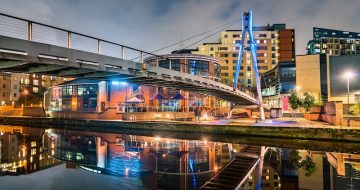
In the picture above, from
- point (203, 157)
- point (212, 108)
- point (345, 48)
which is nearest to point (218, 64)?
point (212, 108)

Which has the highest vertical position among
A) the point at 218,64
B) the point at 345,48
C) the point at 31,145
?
the point at 345,48

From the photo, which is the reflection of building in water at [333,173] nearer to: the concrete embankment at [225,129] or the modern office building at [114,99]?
the concrete embankment at [225,129]

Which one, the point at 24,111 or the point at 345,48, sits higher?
the point at 345,48

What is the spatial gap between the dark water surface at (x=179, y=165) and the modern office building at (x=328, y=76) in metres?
37.7

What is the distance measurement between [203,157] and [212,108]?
1640 inches

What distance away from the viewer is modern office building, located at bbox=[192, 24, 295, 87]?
103312 millimetres

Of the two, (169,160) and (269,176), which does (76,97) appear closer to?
(169,160)

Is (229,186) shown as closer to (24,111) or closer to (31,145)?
(31,145)

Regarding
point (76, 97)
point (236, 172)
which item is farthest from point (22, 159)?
point (76, 97)

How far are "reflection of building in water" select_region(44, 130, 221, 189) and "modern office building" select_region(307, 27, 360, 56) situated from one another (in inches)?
5502

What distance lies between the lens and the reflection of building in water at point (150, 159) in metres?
13.6

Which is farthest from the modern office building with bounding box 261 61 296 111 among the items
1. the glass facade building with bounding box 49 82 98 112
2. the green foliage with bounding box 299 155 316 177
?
the green foliage with bounding box 299 155 316 177

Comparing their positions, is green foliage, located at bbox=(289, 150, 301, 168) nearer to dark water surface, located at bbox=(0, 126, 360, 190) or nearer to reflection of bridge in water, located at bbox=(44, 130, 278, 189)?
dark water surface, located at bbox=(0, 126, 360, 190)

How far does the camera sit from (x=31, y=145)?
1039 inches
